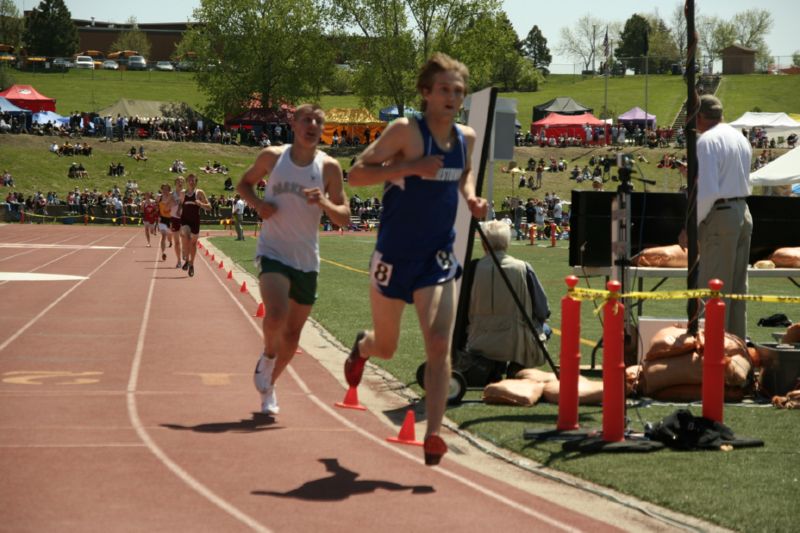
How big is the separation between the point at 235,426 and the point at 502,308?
9.34 ft

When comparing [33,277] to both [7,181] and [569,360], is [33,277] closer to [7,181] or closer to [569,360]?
[569,360]

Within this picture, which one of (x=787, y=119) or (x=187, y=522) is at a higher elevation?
(x=787, y=119)

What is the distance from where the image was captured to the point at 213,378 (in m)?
11.3

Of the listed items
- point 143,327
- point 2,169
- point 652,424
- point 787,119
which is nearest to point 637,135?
point 787,119

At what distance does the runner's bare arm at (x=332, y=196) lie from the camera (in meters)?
8.38

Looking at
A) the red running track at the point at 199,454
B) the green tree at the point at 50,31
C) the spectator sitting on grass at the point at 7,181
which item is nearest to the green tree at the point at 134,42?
the green tree at the point at 50,31

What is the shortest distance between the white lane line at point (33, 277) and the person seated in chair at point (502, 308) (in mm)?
15447

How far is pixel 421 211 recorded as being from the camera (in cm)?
690

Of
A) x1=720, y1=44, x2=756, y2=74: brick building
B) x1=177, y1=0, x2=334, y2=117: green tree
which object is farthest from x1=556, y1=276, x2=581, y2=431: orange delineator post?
x1=720, y1=44, x2=756, y2=74: brick building

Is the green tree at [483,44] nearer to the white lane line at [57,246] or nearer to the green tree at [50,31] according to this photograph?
the white lane line at [57,246]

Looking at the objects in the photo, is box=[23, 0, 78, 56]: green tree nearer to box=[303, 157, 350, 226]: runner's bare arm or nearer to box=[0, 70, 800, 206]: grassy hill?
box=[0, 70, 800, 206]: grassy hill

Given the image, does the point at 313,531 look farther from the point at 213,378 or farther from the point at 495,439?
the point at 213,378

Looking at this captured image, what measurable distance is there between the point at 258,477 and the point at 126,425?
1.97m

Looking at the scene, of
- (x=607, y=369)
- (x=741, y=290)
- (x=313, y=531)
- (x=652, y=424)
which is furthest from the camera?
(x=741, y=290)
